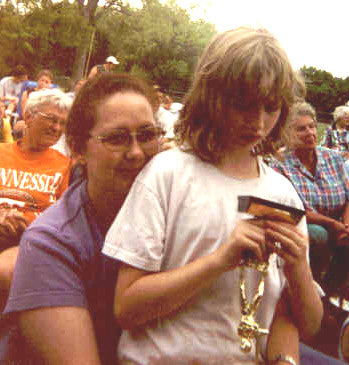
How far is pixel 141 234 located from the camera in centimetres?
135

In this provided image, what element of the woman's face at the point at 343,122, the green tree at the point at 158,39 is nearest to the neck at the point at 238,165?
the woman's face at the point at 343,122

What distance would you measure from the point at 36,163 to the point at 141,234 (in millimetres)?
2407

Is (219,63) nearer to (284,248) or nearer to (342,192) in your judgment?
(284,248)

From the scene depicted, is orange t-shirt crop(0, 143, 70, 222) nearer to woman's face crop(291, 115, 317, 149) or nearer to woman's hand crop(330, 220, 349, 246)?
woman's face crop(291, 115, 317, 149)

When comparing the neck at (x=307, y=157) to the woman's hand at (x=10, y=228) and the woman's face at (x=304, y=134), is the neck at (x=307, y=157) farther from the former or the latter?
the woman's hand at (x=10, y=228)

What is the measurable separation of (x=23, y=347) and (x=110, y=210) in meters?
0.50

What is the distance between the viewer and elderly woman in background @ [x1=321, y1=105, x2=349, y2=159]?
8.16 metres

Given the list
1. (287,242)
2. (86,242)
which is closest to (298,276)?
(287,242)

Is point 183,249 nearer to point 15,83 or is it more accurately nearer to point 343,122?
point 343,122

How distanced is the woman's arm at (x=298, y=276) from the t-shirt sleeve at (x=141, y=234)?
30 cm

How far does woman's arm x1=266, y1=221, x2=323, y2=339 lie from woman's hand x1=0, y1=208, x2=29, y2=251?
1.59 metres

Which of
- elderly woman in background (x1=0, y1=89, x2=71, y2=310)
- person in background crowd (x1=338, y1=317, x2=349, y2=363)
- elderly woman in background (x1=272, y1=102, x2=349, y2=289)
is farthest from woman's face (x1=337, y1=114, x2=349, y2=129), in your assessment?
person in background crowd (x1=338, y1=317, x2=349, y2=363)

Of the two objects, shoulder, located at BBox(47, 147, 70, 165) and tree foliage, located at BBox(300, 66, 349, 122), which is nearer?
shoulder, located at BBox(47, 147, 70, 165)

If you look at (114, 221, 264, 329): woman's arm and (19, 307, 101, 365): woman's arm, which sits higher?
(114, 221, 264, 329): woman's arm
